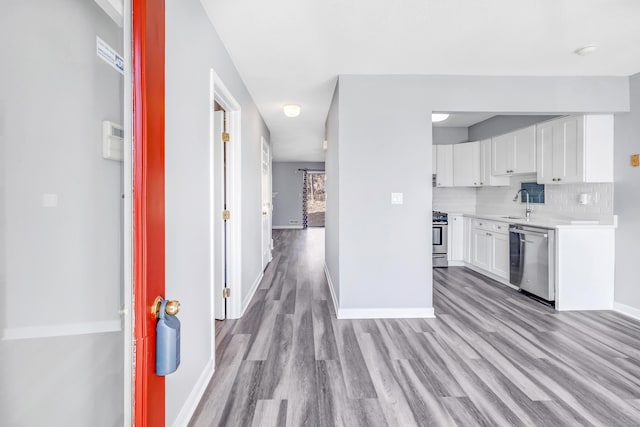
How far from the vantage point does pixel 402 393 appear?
1.91 m

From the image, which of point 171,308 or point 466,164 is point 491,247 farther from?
point 171,308

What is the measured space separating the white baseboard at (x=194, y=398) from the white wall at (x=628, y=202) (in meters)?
4.11

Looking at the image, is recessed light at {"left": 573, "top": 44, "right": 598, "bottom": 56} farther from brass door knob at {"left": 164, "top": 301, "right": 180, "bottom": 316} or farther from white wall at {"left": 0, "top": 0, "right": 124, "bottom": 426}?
brass door knob at {"left": 164, "top": 301, "right": 180, "bottom": 316}

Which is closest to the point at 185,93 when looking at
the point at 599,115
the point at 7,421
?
the point at 7,421

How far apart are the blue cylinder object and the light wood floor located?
115cm

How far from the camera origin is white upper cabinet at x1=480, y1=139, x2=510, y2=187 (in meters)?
4.85

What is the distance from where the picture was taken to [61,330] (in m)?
0.74

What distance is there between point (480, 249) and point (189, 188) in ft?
14.5

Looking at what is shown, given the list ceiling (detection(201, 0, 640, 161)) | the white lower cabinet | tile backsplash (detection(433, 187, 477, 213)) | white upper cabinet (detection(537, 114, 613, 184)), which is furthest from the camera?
tile backsplash (detection(433, 187, 477, 213))

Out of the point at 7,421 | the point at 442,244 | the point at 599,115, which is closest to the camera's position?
the point at 7,421

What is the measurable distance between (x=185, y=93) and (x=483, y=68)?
2762 mm

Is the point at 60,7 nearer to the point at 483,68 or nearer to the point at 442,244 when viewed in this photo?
the point at 483,68

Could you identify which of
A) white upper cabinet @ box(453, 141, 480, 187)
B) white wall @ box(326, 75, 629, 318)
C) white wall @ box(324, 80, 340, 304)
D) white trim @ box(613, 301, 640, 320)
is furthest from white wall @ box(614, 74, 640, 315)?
white wall @ box(324, 80, 340, 304)

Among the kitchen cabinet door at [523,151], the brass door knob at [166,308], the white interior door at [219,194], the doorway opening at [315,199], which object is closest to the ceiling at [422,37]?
the white interior door at [219,194]
